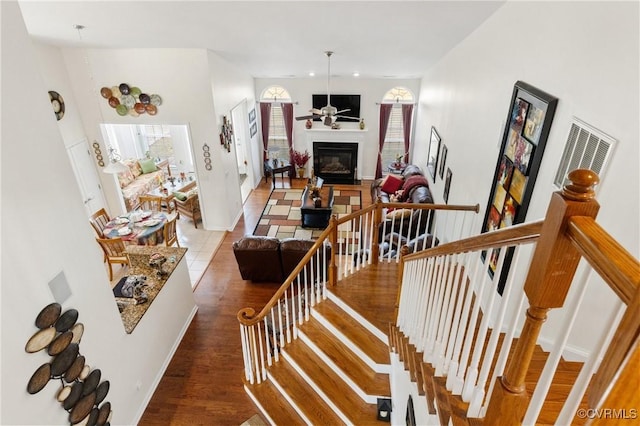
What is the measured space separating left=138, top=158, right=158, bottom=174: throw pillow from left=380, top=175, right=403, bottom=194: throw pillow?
21.1 ft

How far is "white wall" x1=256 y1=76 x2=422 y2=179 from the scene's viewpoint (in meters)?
9.38

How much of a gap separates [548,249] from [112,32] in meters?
5.80

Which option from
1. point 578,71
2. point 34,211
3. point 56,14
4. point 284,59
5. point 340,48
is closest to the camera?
point 578,71

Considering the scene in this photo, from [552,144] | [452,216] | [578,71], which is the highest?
[578,71]

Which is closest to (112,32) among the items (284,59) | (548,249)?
(284,59)

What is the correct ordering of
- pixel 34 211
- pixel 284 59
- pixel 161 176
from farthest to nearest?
1. pixel 161 176
2. pixel 284 59
3. pixel 34 211

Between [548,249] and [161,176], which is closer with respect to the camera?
[548,249]

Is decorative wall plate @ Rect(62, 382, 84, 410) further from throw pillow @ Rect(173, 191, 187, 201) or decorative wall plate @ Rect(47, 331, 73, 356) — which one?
throw pillow @ Rect(173, 191, 187, 201)

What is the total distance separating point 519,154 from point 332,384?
2.69 metres

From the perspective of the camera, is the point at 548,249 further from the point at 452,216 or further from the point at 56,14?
the point at 56,14

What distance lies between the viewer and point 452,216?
15.6 ft

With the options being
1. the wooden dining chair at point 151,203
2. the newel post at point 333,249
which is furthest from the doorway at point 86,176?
the newel post at point 333,249

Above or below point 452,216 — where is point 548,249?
above

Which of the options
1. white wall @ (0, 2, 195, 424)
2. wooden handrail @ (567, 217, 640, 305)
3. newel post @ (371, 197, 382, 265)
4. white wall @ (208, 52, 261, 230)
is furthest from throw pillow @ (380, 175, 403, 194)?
wooden handrail @ (567, 217, 640, 305)
